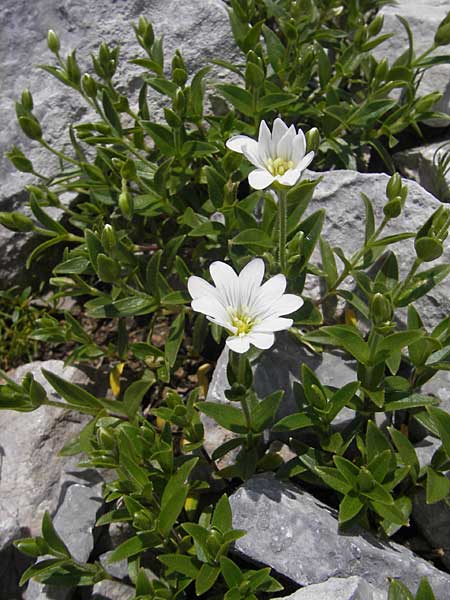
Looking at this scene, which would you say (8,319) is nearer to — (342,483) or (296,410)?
(296,410)

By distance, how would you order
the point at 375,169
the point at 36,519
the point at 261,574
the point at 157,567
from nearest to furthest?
the point at 261,574 < the point at 157,567 < the point at 36,519 < the point at 375,169

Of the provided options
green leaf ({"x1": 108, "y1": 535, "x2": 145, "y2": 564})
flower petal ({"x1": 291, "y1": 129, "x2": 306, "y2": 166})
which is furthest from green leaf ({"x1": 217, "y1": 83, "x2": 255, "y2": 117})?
green leaf ({"x1": 108, "y1": 535, "x2": 145, "y2": 564})

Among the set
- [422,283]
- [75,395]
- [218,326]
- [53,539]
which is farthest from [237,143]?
[53,539]

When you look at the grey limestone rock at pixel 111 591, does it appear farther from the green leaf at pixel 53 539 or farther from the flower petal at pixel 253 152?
the flower petal at pixel 253 152

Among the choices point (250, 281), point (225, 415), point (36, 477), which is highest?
point (250, 281)

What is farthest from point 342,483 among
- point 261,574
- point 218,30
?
point 218,30

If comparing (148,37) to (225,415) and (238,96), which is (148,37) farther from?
(225,415)
